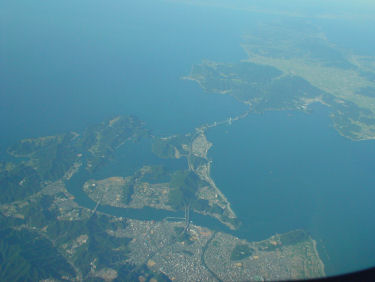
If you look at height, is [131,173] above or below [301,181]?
above

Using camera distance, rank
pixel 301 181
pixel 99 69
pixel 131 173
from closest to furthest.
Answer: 1. pixel 131 173
2. pixel 301 181
3. pixel 99 69

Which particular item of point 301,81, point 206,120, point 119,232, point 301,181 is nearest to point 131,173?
point 119,232

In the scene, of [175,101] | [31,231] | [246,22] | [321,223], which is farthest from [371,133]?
[246,22]

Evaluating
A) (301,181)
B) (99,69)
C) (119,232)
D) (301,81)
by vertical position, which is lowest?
(301,81)

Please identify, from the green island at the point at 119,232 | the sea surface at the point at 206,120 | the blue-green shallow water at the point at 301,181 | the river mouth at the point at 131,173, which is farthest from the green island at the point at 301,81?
the green island at the point at 119,232

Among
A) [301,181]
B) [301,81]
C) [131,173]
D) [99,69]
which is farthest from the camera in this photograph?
[301,81]

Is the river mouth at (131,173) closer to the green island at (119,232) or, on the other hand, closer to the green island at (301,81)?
the green island at (119,232)

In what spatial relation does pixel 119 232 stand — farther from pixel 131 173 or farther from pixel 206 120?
pixel 206 120

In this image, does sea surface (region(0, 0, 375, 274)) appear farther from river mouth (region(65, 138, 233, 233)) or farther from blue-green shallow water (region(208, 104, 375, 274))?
river mouth (region(65, 138, 233, 233))
